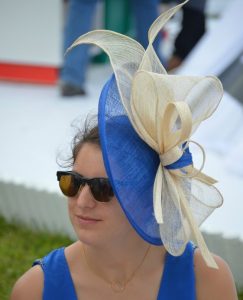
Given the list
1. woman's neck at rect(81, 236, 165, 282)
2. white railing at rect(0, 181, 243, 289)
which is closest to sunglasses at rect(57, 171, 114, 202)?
woman's neck at rect(81, 236, 165, 282)

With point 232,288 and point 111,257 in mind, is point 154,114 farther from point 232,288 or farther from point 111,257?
point 232,288

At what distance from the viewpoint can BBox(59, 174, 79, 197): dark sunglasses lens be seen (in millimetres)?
1271

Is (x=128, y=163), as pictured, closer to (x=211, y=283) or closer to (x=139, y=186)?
(x=139, y=186)

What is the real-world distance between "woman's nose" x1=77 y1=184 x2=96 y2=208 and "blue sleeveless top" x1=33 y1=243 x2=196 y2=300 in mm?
235

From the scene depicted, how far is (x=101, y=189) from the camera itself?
48.7 inches


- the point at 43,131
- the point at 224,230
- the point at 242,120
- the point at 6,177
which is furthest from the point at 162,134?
the point at 43,131

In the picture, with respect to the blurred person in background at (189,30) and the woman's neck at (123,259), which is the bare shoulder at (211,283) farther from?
the blurred person in background at (189,30)

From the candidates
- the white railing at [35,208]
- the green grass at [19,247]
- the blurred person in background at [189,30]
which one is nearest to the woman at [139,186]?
the green grass at [19,247]

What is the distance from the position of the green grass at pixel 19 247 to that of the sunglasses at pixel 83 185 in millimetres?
1088

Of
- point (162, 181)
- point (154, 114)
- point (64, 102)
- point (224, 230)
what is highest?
point (154, 114)

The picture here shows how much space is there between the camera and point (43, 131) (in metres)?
Answer: 3.54

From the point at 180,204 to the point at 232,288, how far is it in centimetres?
29

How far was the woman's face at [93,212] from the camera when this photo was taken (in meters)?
1.25

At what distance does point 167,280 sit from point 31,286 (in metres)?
0.29
